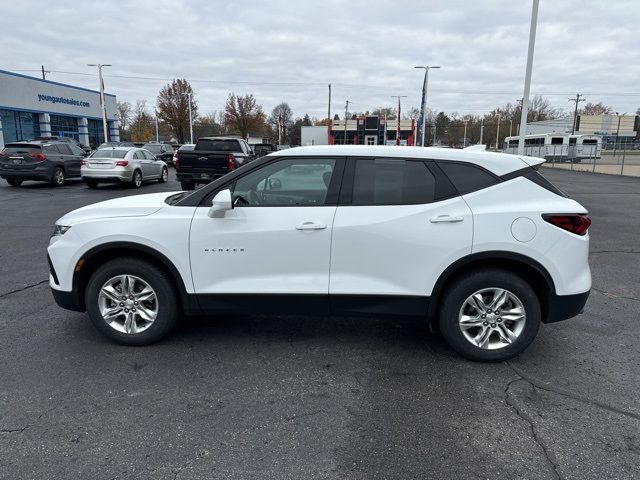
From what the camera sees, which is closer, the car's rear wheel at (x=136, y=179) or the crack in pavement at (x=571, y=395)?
the crack in pavement at (x=571, y=395)

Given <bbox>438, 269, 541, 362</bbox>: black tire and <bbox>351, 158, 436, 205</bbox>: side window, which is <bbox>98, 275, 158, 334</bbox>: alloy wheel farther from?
<bbox>438, 269, 541, 362</bbox>: black tire

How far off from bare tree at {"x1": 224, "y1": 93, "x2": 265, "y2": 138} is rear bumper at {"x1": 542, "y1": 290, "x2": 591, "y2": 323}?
230 ft

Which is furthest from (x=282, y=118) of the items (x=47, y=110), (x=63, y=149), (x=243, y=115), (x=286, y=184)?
(x=286, y=184)

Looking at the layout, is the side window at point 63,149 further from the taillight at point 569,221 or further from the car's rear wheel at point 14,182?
the taillight at point 569,221

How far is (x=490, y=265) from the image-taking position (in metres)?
3.74

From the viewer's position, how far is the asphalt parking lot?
2605 millimetres

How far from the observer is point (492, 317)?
373 centimetres

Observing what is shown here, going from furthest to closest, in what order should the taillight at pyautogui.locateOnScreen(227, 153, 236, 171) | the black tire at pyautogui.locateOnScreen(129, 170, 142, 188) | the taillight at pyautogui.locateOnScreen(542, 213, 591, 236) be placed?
the black tire at pyautogui.locateOnScreen(129, 170, 142, 188), the taillight at pyautogui.locateOnScreen(227, 153, 236, 171), the taillight at pyautogui.locateOnScreen(542, 213, 591, 236)

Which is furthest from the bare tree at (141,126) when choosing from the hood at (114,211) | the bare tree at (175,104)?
the hood at (114,211)

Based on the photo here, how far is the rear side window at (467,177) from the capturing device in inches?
146

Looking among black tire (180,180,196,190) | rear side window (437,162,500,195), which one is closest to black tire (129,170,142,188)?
black tire (180,180,196,190)

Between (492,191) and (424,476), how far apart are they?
7.14 ft

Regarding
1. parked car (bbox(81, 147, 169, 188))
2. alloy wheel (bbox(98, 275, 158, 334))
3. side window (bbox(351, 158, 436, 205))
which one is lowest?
alloy wheel (bbox(98, 275, 158, 334))

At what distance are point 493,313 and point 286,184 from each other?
6.58ft
